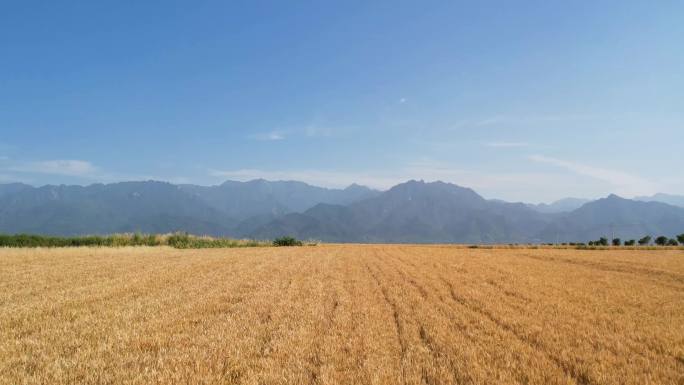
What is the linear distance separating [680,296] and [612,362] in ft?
37.4

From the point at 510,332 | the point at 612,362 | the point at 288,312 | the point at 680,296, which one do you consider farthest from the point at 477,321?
the point at 680,296

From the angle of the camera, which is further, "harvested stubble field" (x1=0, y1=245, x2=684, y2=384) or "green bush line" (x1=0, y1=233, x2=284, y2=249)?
"green bush line" (x1=0, y1=233, x2=284, y2=249)

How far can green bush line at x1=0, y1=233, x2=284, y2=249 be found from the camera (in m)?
45.1

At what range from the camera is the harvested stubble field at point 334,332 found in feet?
23.0

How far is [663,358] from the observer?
26.6 ft

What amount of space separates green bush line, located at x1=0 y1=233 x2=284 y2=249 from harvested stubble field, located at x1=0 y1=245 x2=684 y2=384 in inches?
1339

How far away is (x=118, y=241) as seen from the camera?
165 ft

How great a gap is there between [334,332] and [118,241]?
4877cm

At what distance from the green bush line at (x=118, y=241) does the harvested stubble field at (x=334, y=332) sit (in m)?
34.0

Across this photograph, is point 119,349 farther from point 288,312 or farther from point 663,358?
point 663,358

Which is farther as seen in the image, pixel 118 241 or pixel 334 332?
pixel 118 241

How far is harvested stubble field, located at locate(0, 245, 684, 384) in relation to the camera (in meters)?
7.00

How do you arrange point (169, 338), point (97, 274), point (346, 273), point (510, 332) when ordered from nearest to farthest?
point (169, 338), point (510, 332), point (97, 274), point (346, 273)

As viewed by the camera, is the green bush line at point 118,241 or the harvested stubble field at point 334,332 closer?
the harvested stubble field at point 334,332
